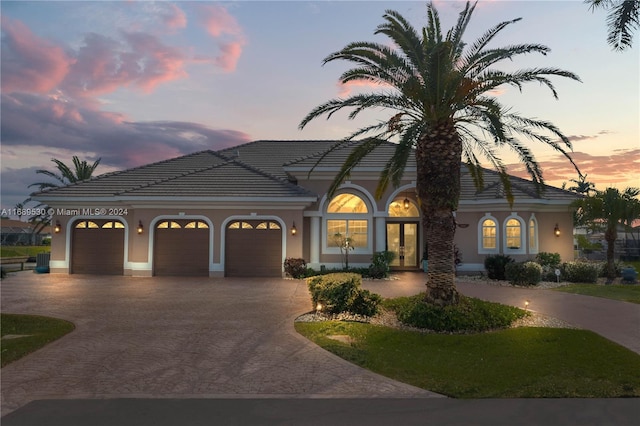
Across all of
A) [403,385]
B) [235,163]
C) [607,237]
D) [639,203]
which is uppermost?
[235,163]

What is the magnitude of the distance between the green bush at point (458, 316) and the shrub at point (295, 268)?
8575 mm

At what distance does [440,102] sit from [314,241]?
11292 mm

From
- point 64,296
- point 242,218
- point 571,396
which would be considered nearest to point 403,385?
point 571,396

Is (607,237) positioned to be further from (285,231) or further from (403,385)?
(403,385)

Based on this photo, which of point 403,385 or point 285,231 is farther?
point 285,231

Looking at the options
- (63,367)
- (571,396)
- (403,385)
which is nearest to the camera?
(571,396)

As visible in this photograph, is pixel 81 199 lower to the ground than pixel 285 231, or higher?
higher

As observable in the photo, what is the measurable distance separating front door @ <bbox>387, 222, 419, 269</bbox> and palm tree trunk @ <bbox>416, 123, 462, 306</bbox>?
1144 cm

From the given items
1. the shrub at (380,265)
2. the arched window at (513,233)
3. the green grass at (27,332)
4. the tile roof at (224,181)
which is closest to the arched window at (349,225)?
the shrub at (380,265)

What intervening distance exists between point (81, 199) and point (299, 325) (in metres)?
15.6

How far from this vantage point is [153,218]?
18875 millimetres

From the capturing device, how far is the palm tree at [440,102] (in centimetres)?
984

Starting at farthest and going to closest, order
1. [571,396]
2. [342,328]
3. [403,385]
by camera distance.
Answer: [342,328] → [403,385] → [571,396]

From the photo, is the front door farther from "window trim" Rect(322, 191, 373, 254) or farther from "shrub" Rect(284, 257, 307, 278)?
"shrub" Rect(284, 257, 307, 278)
